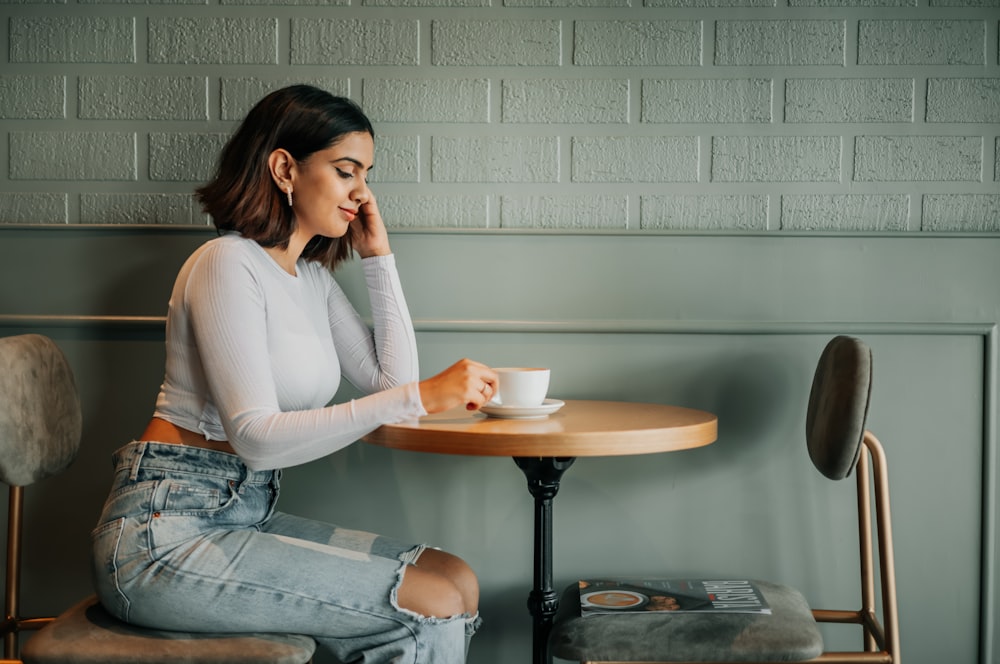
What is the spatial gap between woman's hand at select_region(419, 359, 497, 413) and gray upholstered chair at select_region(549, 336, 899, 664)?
1.60 feet

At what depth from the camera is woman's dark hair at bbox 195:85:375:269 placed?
1661 mm

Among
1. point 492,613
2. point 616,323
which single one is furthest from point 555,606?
point 616,323

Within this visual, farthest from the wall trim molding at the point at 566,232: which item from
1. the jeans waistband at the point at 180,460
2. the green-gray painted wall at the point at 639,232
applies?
the jeans waistband at the point at 180,460

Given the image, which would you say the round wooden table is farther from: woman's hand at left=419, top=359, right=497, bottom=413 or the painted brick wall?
the painted brick wall

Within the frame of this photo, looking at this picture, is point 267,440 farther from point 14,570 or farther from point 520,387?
point 14,570

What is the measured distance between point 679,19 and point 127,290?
5.08 feet

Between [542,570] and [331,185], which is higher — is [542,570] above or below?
below

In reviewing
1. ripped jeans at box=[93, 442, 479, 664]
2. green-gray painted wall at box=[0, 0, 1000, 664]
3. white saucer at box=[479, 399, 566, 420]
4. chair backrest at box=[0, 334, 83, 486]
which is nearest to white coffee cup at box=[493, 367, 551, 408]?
white saucer at box=[479, 399, 566, 420]

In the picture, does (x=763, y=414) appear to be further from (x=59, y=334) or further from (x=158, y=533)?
(x=59, y=334)

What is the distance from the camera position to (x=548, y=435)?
146cm

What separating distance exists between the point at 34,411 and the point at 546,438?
994mm

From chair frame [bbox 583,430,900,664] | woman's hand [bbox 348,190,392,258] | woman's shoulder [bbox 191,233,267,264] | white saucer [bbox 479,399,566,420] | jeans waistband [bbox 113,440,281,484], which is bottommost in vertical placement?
chair frame [bbox 583,430,900,664]

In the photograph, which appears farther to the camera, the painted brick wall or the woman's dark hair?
the painted brick wall

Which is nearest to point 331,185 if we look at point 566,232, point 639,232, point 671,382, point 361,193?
point 361,193
